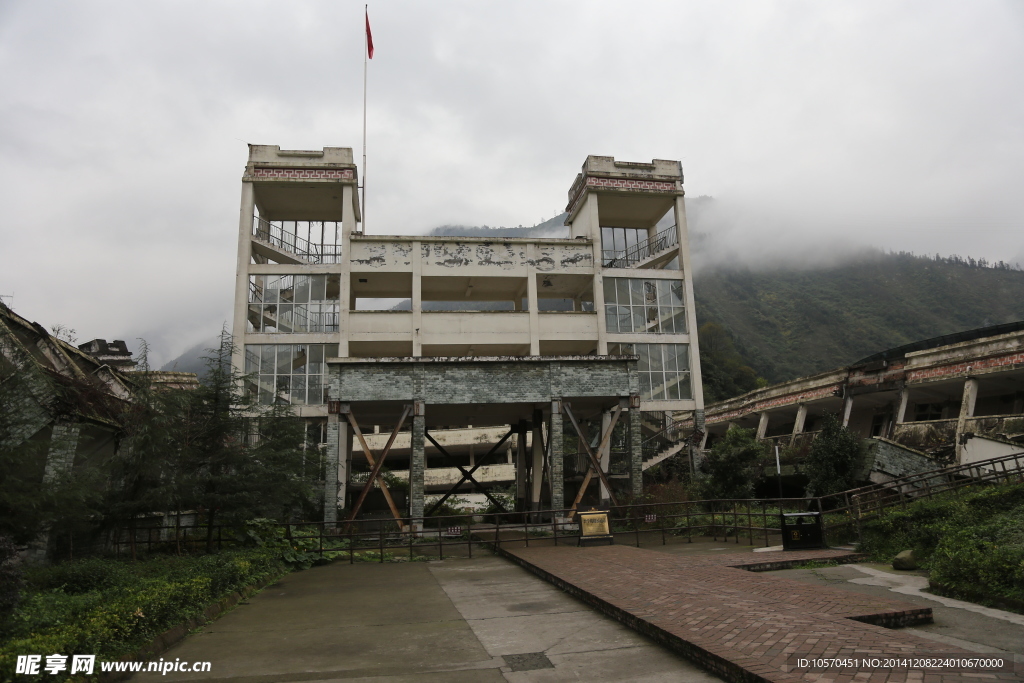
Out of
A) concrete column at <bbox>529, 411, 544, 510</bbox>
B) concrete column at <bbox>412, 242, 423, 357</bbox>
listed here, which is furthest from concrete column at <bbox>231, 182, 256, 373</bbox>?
concrete column at <bbox>529, 411, 544, 510</bbox>

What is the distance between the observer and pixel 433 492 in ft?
149

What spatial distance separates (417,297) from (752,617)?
85.6 ft

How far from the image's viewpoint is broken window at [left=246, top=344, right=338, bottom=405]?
102ft

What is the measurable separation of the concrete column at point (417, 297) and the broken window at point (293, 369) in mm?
3769

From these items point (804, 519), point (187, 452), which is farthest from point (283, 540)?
point (804, 519)

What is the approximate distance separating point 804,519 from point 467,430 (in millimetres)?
32964

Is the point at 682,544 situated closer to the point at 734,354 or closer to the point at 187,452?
the point at 187,452

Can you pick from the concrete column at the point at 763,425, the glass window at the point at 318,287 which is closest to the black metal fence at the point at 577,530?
the glass window at the point at 318,287

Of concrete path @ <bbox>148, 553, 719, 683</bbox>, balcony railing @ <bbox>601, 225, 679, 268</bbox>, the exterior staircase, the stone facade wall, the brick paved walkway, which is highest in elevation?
balcony railing @ <bbox>601, 225, 679, 268</bbox>

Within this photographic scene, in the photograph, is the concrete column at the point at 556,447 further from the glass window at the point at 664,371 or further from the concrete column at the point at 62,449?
the concrete column at the point at 62,449

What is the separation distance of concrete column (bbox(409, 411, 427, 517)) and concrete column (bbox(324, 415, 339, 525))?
227cm

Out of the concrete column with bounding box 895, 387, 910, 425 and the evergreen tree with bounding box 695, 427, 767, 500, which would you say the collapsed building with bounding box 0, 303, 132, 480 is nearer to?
the evergreen tree with bounding box 695, 427, 767, 500

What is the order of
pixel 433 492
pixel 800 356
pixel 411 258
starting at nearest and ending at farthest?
pixel 411 258, pixel 433 492, pixel 800 356

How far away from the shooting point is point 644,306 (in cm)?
3447
